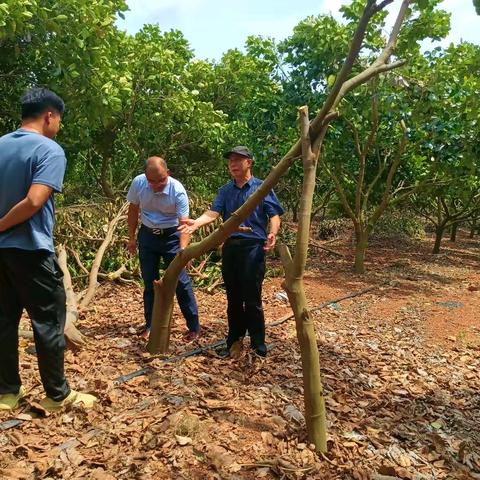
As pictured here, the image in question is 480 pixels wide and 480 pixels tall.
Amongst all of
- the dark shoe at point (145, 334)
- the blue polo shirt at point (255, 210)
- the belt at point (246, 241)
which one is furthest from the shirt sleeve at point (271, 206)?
the dark shoe at point (145, 334)

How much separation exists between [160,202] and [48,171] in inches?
70.3

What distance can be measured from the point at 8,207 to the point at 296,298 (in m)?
1.73

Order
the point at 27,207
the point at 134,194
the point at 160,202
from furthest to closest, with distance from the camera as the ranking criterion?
the point at 134,194 < the point at 160,202 < the point at 27,207

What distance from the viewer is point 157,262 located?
15.6ft

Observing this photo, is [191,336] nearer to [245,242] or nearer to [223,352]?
[223,352]

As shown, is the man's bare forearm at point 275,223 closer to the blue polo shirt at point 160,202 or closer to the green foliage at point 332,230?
the blue polo shirt at point 160,202

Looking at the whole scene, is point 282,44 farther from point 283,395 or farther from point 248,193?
point 283,395

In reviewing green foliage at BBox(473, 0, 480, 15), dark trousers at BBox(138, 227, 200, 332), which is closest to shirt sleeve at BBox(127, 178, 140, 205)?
dark trousers at BBox(138, 227, 200, 332)

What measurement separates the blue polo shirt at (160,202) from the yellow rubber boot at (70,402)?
179 cm

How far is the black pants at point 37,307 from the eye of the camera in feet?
9.39

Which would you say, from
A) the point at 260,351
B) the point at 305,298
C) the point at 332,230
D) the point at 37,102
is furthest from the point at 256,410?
the point at 332,230

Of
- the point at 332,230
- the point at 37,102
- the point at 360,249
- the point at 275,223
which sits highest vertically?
the point at 37,102

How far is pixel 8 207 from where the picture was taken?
2.84 meters

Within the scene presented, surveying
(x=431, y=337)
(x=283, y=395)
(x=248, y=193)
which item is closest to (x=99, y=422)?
(x=283, y=395)
